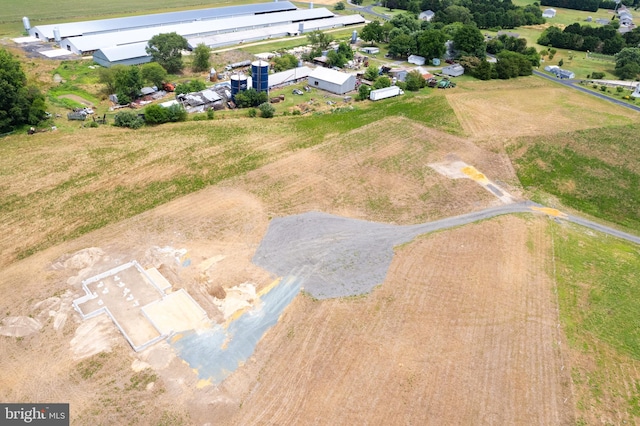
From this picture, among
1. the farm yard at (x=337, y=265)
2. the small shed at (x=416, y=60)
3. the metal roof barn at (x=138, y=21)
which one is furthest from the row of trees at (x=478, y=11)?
the farm yard at (x=337, y=265)

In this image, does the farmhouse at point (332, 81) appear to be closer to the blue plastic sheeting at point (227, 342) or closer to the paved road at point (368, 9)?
the blue plastic sheeting at point (227, 342)

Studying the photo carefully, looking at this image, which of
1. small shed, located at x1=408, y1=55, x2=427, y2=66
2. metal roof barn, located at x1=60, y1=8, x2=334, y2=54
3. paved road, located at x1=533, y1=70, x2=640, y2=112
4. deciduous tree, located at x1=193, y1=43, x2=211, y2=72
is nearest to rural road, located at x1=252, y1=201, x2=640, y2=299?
paved road, located at x1=533, y1=70, x2=640, y2=112

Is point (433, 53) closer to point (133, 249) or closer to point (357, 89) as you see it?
point (357, 89)

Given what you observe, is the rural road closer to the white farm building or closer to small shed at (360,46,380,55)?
the white farm building

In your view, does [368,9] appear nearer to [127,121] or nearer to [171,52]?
[171,52]

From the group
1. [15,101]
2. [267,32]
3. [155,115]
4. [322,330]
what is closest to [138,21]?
[267,32]
